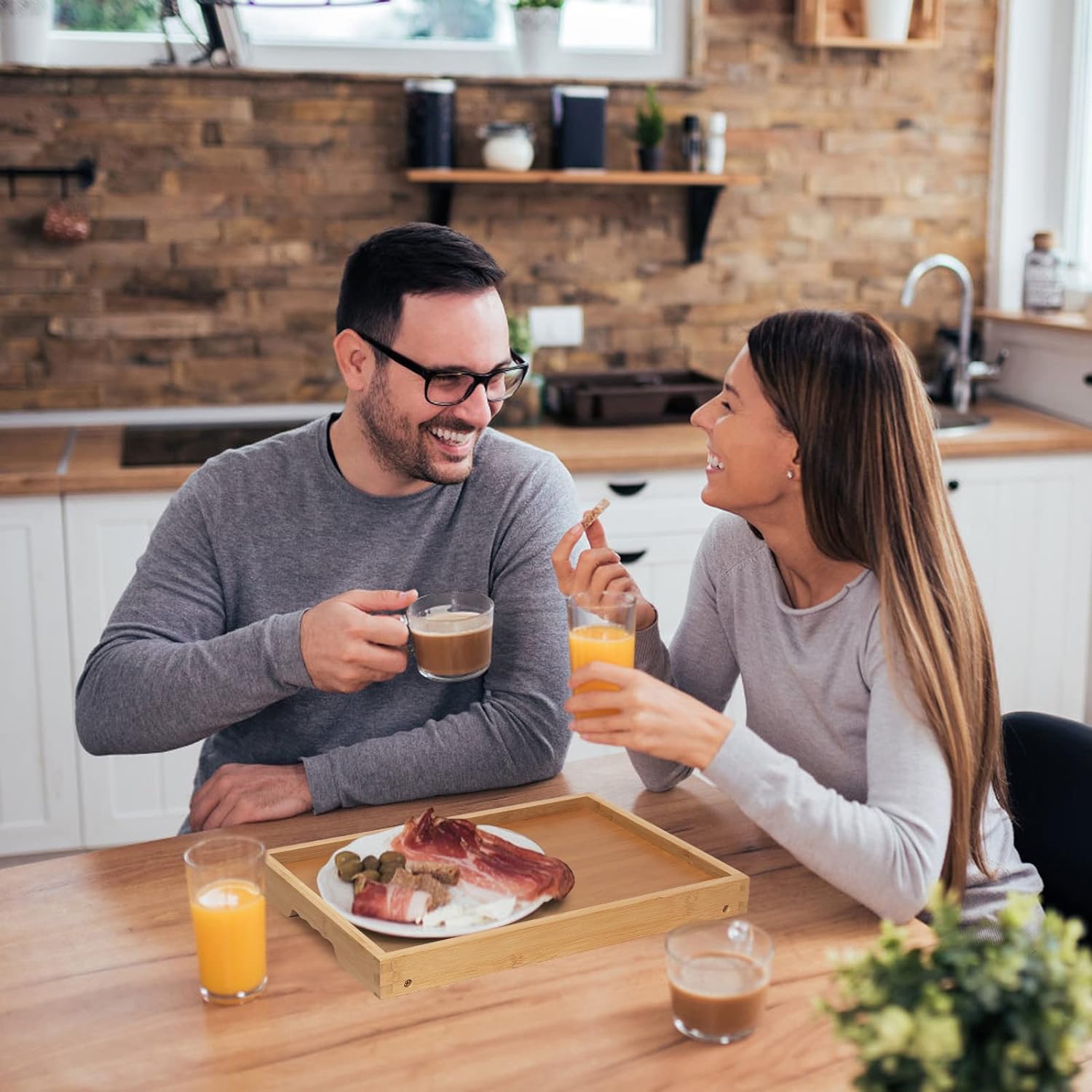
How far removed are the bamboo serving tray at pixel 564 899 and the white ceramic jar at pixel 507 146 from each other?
2344 mm

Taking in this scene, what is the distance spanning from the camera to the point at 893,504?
5.05 feet

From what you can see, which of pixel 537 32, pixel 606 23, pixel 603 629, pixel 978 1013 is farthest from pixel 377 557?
pixel 606 23

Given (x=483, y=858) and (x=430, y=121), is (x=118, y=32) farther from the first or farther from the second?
(x=483, y=858)

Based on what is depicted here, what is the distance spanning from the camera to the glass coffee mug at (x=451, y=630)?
1664 mm

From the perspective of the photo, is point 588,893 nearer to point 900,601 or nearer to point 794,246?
point 900,601

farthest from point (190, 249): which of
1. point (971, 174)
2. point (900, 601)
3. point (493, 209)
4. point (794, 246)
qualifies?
point (900, 601)

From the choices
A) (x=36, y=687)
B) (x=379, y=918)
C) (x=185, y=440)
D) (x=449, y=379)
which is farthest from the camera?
(x=185, y=440)

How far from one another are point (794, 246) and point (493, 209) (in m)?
0.88

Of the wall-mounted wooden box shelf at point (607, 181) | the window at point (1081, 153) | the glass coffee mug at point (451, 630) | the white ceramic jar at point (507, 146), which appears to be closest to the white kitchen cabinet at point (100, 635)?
the wall-mounted wooden box shelf at point (607, 181)

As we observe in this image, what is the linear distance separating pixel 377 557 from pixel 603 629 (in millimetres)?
525

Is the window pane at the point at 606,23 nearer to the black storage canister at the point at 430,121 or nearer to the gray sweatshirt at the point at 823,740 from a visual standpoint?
the black storage canister at the point at 430,121

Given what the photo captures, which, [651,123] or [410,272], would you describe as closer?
[410,272]

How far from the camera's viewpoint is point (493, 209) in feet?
12.4

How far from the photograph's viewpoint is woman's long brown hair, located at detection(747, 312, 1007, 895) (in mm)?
1502
